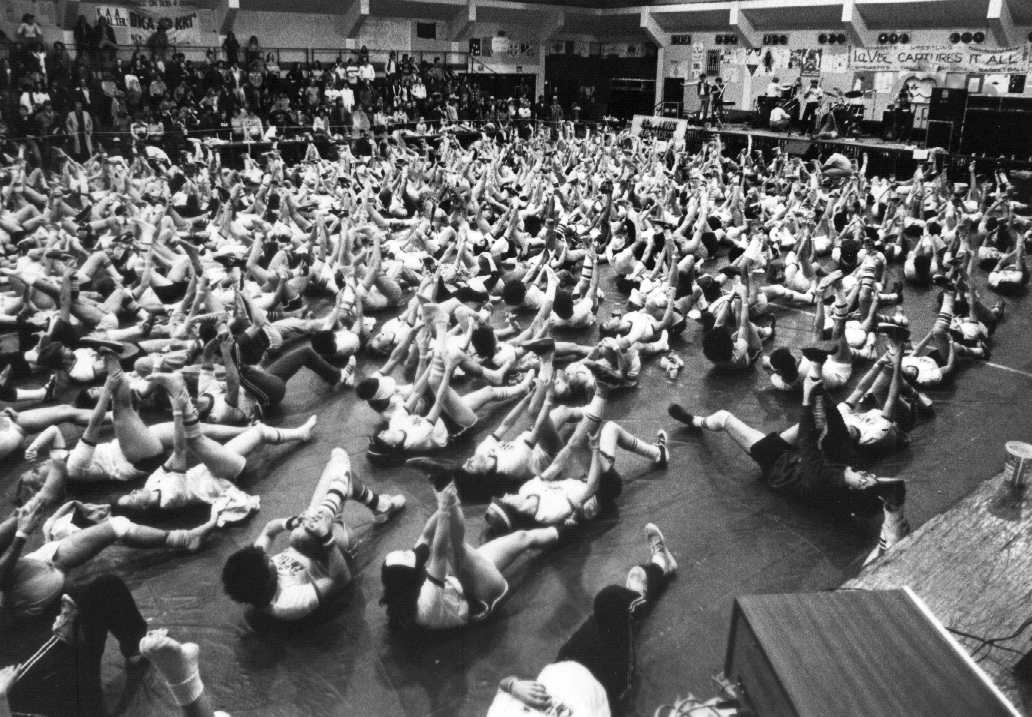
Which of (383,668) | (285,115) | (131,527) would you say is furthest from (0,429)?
(285,115)

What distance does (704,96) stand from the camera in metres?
21.3

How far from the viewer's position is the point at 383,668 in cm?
324

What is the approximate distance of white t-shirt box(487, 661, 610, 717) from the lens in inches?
103

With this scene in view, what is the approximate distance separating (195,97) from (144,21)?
3992mm

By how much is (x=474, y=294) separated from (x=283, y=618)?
4.58 m

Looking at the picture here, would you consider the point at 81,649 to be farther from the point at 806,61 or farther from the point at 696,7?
the point at 696,7

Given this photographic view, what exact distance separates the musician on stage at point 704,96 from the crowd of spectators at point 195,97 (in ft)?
13.5

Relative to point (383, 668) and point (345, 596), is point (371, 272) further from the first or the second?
point (383, 668)

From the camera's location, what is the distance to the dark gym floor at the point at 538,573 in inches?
124

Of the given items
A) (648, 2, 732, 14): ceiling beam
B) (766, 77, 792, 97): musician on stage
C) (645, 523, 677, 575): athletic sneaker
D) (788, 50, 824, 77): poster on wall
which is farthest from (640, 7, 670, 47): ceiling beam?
(645, 523, 677, 575): athletic sneaker

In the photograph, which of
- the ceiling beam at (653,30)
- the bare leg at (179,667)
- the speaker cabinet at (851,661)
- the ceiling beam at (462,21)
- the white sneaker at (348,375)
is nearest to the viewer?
the speaker cabinet at (851,661)

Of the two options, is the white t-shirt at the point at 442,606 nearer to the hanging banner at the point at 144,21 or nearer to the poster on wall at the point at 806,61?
the hanging banner at the point at 144,21

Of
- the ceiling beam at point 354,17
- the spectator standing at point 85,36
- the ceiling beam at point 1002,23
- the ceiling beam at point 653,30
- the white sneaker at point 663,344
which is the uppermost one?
the ceiling beam at point 653,30

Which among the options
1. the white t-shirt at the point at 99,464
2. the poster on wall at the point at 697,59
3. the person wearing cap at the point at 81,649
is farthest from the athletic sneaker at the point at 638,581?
the poster on wall at the point at 697,59
